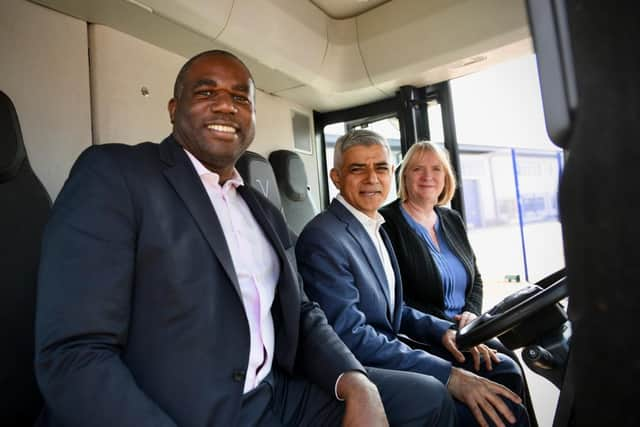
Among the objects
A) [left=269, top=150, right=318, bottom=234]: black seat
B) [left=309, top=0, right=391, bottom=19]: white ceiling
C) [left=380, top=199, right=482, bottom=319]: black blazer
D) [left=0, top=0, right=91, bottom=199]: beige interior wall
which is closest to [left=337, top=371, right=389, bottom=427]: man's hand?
[left=380, top=199, right=482, bottom=319]: black blazer

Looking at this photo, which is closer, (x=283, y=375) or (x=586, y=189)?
(x=586, y=189)

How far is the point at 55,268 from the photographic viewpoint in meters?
0.82

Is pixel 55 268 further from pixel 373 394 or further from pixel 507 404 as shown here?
pixel 507 404

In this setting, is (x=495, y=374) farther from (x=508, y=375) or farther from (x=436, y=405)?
(x=436, y=405)

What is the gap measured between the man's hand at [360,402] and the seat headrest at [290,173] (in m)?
2.02

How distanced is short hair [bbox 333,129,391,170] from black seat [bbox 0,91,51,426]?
1.23 metres

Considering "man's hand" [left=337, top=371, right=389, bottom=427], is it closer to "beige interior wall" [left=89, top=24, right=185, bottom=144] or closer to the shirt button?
the shirt button

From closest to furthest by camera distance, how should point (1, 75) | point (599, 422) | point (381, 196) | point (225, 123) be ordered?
1. point (599, 422)
2. point (225, 123)
3. point (1, 75)
4. point (381, 196)

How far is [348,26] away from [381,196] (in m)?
1.71

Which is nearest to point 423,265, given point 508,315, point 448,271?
point 448,271

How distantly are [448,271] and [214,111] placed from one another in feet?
4.65

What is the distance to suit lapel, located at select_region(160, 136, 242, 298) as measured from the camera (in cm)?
101

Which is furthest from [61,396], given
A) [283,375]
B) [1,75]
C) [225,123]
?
[1,75]

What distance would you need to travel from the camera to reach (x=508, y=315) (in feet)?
3.48
